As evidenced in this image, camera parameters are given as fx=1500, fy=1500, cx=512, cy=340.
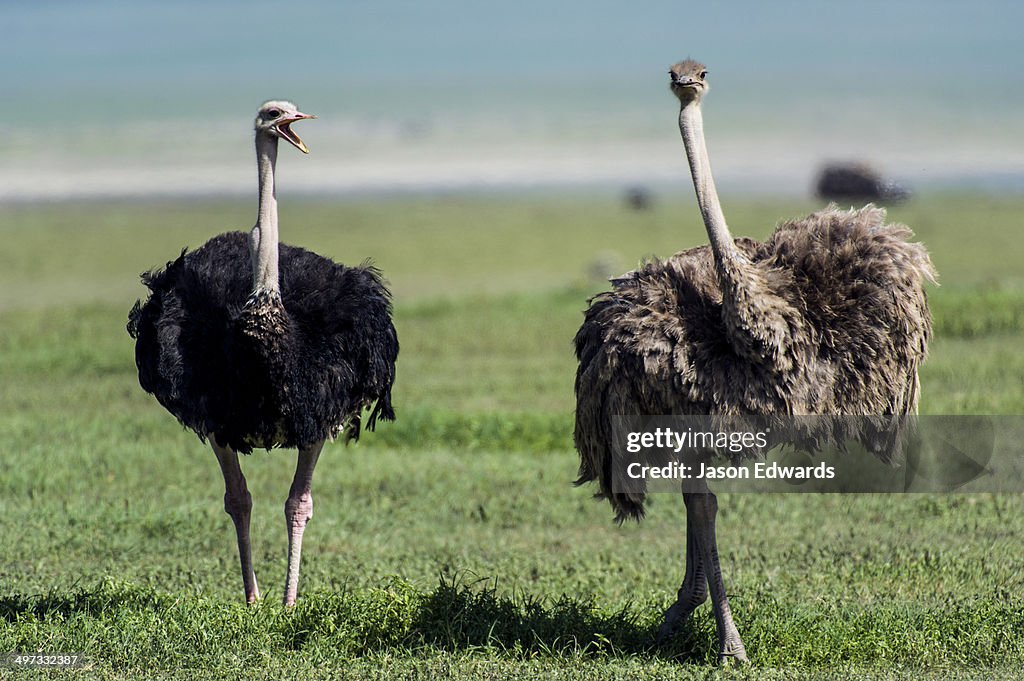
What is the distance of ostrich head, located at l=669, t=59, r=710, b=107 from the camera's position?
6.20m

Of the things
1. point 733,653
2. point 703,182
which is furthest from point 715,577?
point 703,182

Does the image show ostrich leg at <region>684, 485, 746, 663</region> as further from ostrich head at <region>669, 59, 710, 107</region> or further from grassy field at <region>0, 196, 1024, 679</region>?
ostrich head at <region>669, 59, 710, 107</region>

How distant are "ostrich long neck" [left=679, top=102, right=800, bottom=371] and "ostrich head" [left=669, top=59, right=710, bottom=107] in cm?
13

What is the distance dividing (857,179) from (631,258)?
4876 millimetres

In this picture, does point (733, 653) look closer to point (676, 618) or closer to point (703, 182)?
point (676, 618)

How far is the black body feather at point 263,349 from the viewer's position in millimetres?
6812

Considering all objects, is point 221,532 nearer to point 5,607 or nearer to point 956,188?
point 5,607

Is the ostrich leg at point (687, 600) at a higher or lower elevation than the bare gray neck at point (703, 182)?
lower

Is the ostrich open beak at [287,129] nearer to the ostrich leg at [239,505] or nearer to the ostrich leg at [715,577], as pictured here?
the ostrich leg at [239,505]

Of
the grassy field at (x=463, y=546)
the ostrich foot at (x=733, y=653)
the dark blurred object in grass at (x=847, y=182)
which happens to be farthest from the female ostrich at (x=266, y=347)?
the dark blurred object in grass at (x=847, y=182)

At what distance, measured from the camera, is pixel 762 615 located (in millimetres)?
6809

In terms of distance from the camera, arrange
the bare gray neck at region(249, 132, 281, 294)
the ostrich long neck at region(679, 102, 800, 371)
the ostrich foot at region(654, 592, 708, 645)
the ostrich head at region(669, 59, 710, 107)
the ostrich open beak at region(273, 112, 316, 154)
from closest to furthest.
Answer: the ostrich long neck at region(679, 102, 800, 371)
the ostrich head at region(669, 59, 710, 107)
the ostrich foot at region(654, 592, 708, 645)
the bare gray neck at region(249, 132, 281, 294)
the ostrich open beak at region(273, 112, 316, 154)

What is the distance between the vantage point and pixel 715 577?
632 centimetres

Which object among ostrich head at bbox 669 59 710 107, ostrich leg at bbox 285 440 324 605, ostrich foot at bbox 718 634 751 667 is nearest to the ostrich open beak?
ostrich leg at bbox 285 440 324 605
